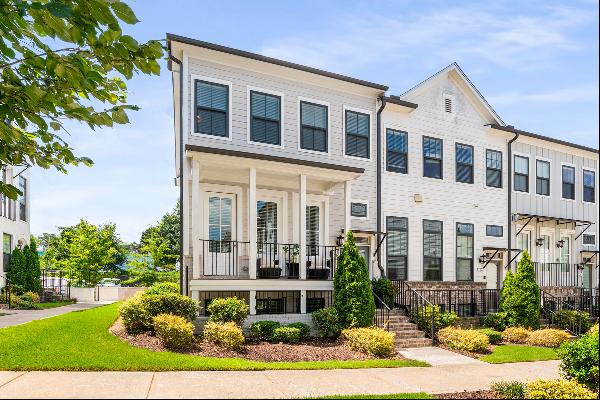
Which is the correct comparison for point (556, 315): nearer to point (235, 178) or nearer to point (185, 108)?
point (235, 178)

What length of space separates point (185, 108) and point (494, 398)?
10.1 m

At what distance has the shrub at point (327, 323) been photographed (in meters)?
13.2

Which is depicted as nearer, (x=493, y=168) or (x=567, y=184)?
(x=493, y=168)

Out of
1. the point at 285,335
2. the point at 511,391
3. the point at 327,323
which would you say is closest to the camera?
the point at 511,391

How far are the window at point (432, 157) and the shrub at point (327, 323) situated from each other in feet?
23.8

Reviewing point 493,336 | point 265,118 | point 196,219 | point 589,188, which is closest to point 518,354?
point 493,336

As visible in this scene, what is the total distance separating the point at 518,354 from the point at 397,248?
5.54m

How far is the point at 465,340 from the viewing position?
42.6 feet

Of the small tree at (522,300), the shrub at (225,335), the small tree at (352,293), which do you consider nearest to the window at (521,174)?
the small tree at (522,300)

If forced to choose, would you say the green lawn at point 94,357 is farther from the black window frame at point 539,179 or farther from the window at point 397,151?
the black window frame at point 539,179

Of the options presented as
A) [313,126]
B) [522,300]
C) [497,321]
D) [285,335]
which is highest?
[313,126]

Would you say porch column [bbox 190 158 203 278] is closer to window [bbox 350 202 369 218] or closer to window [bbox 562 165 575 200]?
window [bbox 350 202 369 218]

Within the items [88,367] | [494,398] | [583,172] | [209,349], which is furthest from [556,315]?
[88,367]

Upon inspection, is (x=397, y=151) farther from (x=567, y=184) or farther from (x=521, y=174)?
(x=567, y=184)
